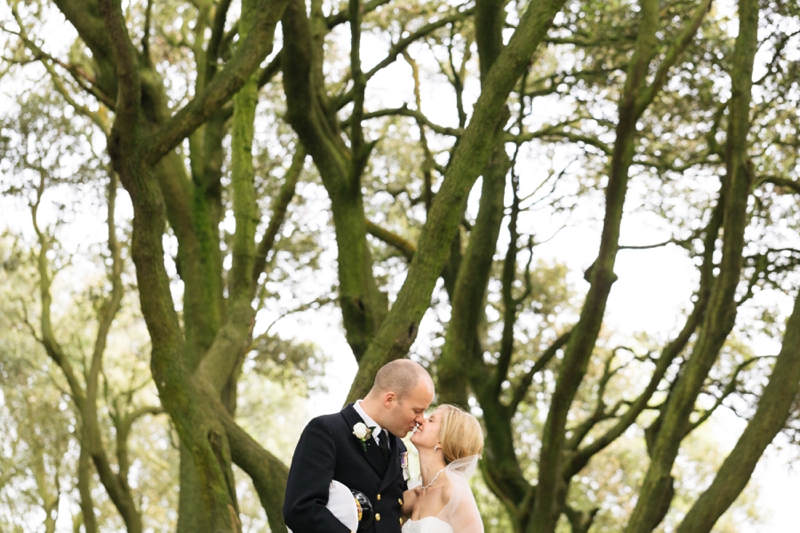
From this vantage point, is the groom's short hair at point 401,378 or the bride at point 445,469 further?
the bride at point 445,469

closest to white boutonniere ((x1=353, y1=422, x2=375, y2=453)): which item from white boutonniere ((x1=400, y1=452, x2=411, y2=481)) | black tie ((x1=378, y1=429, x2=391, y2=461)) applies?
black tie ((x1=378, y1=429, x2=391, y2=461))

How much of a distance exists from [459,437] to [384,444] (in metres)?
0.80

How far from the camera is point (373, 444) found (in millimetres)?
3754

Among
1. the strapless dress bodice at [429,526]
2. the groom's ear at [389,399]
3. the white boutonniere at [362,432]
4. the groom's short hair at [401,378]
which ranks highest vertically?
the groom's short hair at [401,378]

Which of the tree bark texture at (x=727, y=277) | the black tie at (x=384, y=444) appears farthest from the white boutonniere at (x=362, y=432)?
the tree bark texture at (x=727, y=277)

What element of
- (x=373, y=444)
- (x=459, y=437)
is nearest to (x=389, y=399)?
(x=373, y=444)

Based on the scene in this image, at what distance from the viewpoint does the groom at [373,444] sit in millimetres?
3494

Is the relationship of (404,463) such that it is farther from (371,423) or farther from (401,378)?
(401,378)

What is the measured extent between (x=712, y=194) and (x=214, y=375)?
25.6 ft

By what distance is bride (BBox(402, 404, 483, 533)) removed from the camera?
438 centimetres

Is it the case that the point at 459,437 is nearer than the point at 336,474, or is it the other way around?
the point at 336,474

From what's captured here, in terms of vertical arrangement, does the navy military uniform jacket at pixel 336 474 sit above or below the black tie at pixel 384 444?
below

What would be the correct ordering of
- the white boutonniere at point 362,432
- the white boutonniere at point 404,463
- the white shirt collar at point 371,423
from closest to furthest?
the white boutonniere at point 362,432, the white shirt collar at point 371,423, the white boutonniere at point 404,463

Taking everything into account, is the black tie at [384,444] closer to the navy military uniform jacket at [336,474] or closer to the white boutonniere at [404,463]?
the navy military uniform jacket at [336,474]
